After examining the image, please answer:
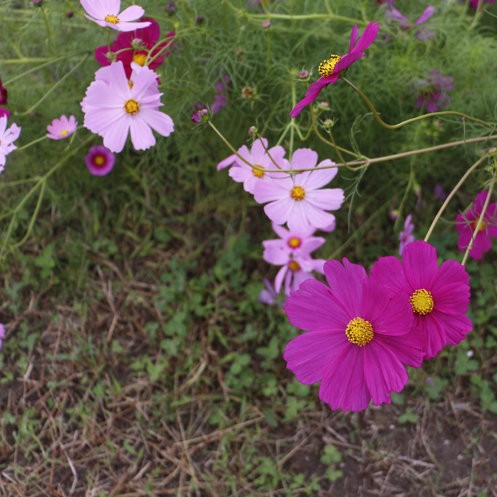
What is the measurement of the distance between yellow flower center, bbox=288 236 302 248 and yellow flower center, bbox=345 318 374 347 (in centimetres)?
52

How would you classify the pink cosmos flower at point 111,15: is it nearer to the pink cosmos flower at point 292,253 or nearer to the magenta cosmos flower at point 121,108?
the magenta cosmos flower at point 121,108

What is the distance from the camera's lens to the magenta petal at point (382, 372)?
0.82 m

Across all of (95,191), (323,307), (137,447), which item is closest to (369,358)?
(323,307)

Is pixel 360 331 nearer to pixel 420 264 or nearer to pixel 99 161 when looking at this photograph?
pixel 420 264

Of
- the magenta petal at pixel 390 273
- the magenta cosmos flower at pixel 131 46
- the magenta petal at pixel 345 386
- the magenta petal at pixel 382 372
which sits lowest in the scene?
the magenta petal at pixel 345 386

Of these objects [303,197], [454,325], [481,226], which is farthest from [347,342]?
[481,226]

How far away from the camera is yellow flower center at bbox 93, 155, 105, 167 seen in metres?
1.58

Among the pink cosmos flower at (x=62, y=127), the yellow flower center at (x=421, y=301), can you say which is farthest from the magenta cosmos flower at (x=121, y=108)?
the yellow flower center at (x=421, y=301)

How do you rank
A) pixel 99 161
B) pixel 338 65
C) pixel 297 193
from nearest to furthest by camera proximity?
1. pixel 338 65
2. pixel 297 193
3. pixel 99 161

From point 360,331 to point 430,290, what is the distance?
0.35 ft

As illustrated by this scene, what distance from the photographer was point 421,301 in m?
0.84

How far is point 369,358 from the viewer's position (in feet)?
2.80

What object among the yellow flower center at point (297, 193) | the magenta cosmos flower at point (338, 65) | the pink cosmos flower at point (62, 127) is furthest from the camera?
the pink cosmos flower at point (62, 127)

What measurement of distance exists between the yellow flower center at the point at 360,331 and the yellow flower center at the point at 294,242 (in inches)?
20.3
